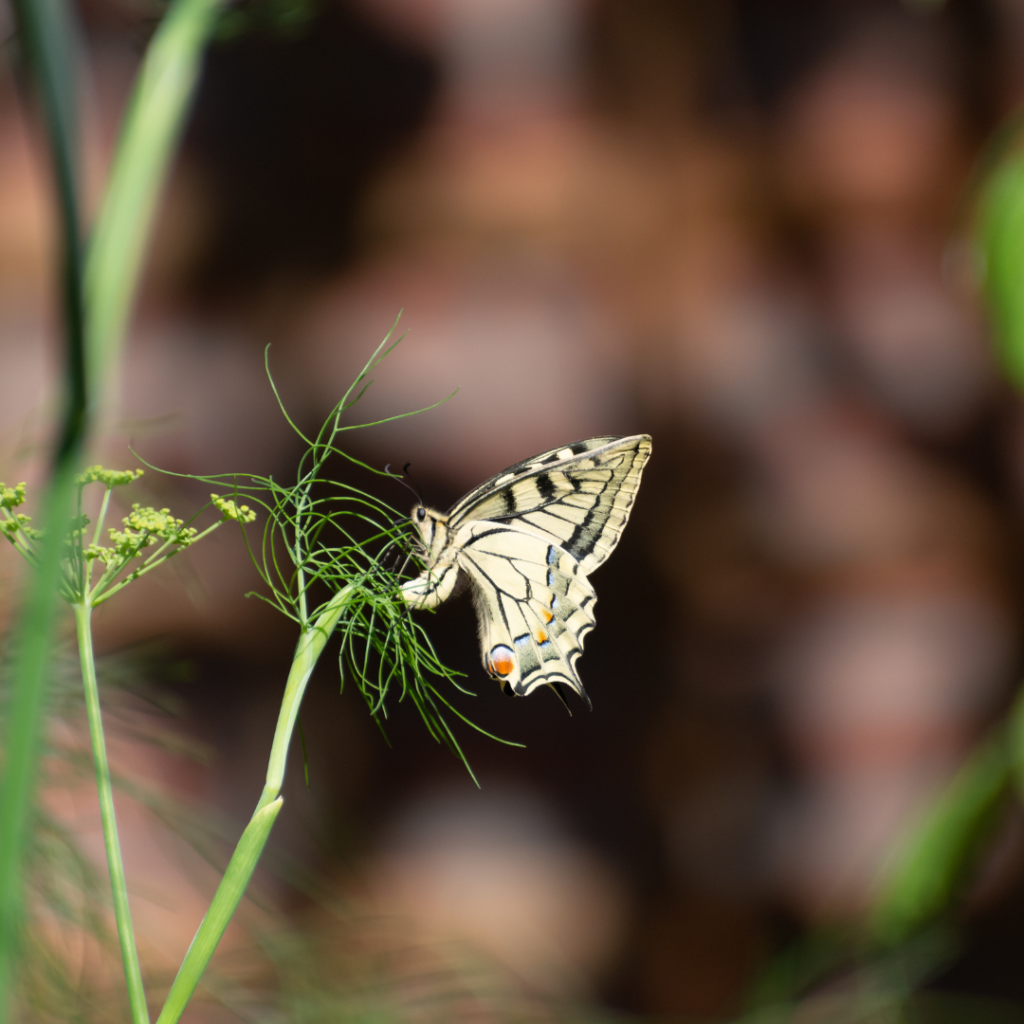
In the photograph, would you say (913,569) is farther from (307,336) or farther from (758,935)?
(307,336)

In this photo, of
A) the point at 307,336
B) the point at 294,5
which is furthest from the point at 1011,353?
the point at 307,336

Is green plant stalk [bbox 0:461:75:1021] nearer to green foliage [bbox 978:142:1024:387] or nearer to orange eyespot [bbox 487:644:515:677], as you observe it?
orange eyespot [bbox 487:644:515:677]

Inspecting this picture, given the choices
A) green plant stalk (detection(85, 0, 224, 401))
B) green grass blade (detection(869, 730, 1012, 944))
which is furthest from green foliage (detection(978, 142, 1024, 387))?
green plant stalk (detection(85, 0, 224, 401))

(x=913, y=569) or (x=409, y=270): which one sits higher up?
(x=409, y=270)

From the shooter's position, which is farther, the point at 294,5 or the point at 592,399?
the point at 592,399

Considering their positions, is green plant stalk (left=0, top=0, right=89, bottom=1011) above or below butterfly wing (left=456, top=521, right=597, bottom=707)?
above

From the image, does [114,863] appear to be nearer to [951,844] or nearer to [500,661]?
[500,661]

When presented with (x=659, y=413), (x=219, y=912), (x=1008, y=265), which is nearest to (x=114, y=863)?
(x=219, y=912)
